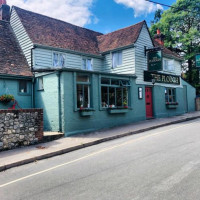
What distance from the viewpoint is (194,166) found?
18.4 feet

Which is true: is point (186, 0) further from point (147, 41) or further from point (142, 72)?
point (142, 72)

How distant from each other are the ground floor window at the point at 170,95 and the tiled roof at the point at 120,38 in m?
6.17

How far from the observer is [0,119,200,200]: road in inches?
170

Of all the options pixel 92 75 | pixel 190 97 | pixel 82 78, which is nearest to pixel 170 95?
pixel 190 97

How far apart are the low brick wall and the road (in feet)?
8.61

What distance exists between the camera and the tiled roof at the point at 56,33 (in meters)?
16.0

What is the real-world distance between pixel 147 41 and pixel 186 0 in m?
16.5

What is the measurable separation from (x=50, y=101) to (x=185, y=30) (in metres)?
26.7

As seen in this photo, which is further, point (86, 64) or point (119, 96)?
point (86, 64)

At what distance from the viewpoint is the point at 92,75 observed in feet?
43.1

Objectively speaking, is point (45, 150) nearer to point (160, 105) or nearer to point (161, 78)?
point (160, 105)

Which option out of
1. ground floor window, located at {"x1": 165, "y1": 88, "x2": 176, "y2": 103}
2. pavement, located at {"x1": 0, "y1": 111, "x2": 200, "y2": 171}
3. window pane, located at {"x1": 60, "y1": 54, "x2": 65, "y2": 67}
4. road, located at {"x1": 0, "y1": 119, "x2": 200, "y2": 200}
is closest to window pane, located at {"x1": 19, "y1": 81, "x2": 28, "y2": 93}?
window pane, located at {"x1": 60, "y1": 54, "x2": 65, "y2": 67}

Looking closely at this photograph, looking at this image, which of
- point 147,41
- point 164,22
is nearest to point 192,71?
point 164,22

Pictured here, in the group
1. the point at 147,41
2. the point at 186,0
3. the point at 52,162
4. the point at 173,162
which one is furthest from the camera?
the point at 186,0
